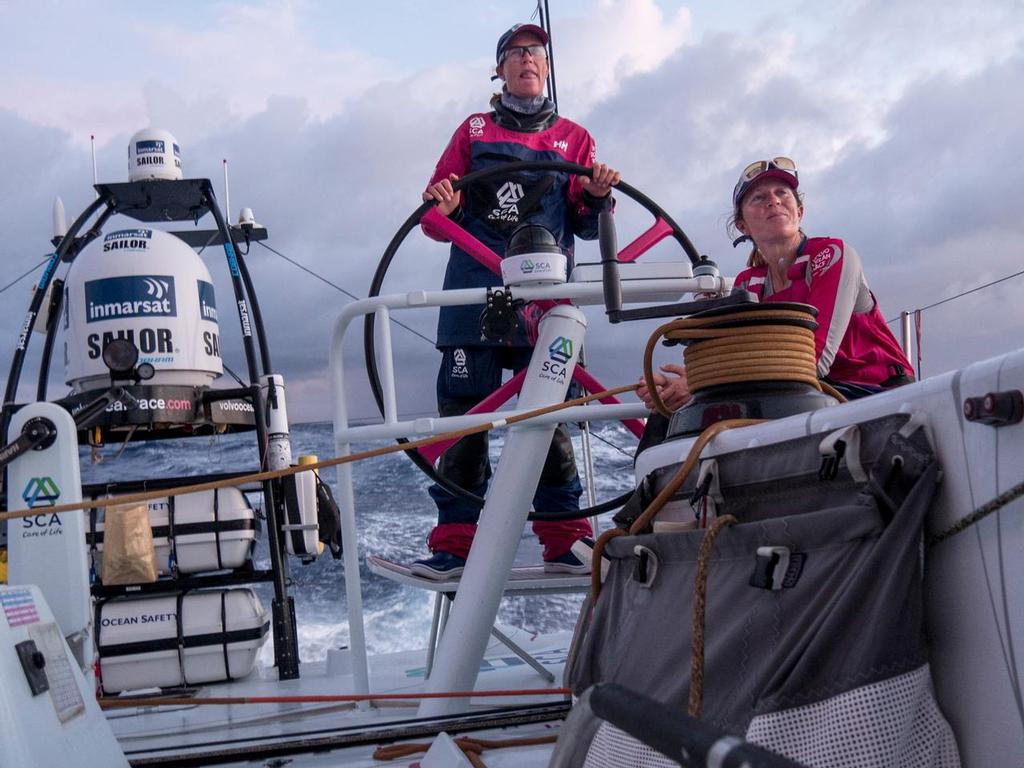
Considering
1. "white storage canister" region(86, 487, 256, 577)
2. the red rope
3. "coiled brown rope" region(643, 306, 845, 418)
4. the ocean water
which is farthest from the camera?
the ocean water

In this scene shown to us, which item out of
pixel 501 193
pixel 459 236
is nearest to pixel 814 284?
pixel 459 236

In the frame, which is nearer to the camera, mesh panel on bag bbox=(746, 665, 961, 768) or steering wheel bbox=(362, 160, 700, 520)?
mesh panel on bag bbox=(746, 665, 961, 768)

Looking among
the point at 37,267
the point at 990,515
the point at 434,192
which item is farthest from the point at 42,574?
the point at 37,267

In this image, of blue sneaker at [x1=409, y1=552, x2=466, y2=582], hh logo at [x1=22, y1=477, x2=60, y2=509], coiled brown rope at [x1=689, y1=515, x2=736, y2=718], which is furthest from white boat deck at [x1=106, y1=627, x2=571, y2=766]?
coiled brown rope at [x1=689, y1=515, x2=736, y2=718]

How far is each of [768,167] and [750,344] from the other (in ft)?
3.11

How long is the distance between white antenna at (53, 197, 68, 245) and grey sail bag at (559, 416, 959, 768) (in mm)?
3351

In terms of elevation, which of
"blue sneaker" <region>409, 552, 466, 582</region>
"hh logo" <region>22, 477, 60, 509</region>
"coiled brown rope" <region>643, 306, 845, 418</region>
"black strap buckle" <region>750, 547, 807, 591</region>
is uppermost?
"coiled brown rope" <region>643, 306, 845, 418</region>

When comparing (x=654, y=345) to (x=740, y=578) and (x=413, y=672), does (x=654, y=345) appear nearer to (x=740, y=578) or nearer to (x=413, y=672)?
(x=740, y=578)

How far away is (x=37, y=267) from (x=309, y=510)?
59.5 inches

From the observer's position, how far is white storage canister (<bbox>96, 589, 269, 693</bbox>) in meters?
2.98

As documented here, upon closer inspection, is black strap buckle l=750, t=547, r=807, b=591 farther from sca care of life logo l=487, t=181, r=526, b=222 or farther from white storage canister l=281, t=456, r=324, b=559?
white storage canister l=281, t=456, r=324, b=559

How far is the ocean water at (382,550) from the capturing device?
4.69m

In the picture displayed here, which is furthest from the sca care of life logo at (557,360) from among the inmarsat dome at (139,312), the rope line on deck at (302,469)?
the inmarsat dome at (139,312)

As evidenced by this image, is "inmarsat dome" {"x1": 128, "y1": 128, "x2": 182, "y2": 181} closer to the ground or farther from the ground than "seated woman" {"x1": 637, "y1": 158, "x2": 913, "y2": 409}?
farther from the ground
